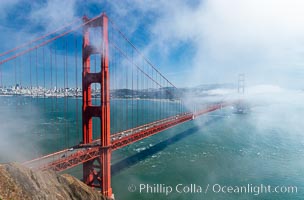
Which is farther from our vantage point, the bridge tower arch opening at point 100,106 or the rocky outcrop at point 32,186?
the bridge tower arch opening at point 100,106

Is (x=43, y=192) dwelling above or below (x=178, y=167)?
above

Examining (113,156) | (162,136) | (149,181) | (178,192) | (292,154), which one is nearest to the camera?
(178,192)

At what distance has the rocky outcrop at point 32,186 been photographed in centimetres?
603

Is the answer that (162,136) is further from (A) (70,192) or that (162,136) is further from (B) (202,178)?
(A) (70,192)

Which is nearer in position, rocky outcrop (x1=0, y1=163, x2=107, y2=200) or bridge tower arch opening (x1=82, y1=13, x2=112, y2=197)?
rocky outcrop (x1=0, y1=163, x2=107, y2=200)

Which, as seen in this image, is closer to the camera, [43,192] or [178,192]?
[43,192]

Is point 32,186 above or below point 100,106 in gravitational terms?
below

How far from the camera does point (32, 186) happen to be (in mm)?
6543

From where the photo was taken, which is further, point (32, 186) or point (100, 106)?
point (100, 106)

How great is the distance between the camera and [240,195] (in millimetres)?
15430

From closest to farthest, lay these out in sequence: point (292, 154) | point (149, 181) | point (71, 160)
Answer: point (71, 160)
point (149, 181)
point (292, 154)

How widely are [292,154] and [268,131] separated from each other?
530 inches

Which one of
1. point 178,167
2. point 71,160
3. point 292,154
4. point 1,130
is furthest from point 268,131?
point 1,130

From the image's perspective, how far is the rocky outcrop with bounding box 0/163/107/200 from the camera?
6.03 m
